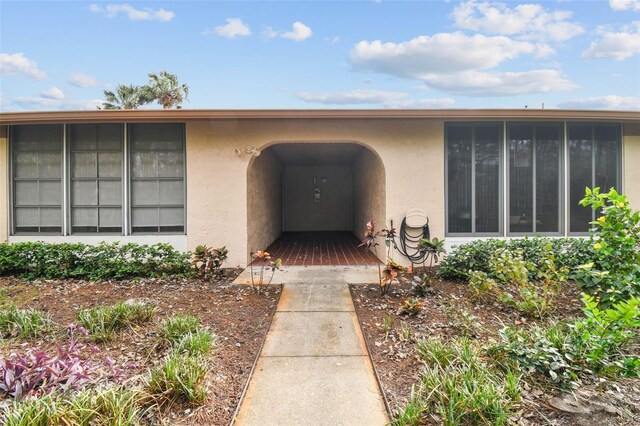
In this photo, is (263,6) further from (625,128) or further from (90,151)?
(625,128)

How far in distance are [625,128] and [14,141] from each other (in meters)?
11.6

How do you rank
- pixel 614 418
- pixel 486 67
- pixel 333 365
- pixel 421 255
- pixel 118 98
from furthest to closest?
pixel 118 98
pixel 486 67
pixel 421 255
pixel 333 365
pixel 614 418

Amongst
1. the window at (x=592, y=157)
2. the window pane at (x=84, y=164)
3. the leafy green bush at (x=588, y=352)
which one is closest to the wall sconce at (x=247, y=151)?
the window pane at (x=84, y=164)

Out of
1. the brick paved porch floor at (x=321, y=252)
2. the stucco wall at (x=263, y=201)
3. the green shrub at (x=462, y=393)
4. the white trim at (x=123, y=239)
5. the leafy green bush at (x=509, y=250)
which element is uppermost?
the stucco wall at (x=263, y=201)

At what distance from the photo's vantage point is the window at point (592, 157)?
234 inches

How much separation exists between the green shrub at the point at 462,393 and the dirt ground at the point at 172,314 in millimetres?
1286

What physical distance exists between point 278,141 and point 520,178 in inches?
185

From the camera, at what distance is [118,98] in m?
17.9

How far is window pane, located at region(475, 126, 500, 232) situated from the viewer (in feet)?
19.4

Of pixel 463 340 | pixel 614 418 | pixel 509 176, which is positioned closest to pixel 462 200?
pixel 509 176

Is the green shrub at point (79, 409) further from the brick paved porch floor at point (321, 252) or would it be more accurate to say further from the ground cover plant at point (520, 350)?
the brick paved porch floor at point (321, 252)

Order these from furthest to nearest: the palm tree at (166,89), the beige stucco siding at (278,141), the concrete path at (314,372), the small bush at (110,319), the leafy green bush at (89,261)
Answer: the palm tree at (166,89) < the beige stucco siding at (278,141) < the leafy green bush at (89,261) < the small bush at (110,319) < the concrete path at (314,372)

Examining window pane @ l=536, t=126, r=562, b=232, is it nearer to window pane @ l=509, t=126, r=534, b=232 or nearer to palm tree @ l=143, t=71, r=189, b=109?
window pane @ l=509, t=126, r=534, b=232

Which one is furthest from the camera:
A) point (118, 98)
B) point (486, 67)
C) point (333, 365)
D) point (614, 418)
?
point (118, 98)
